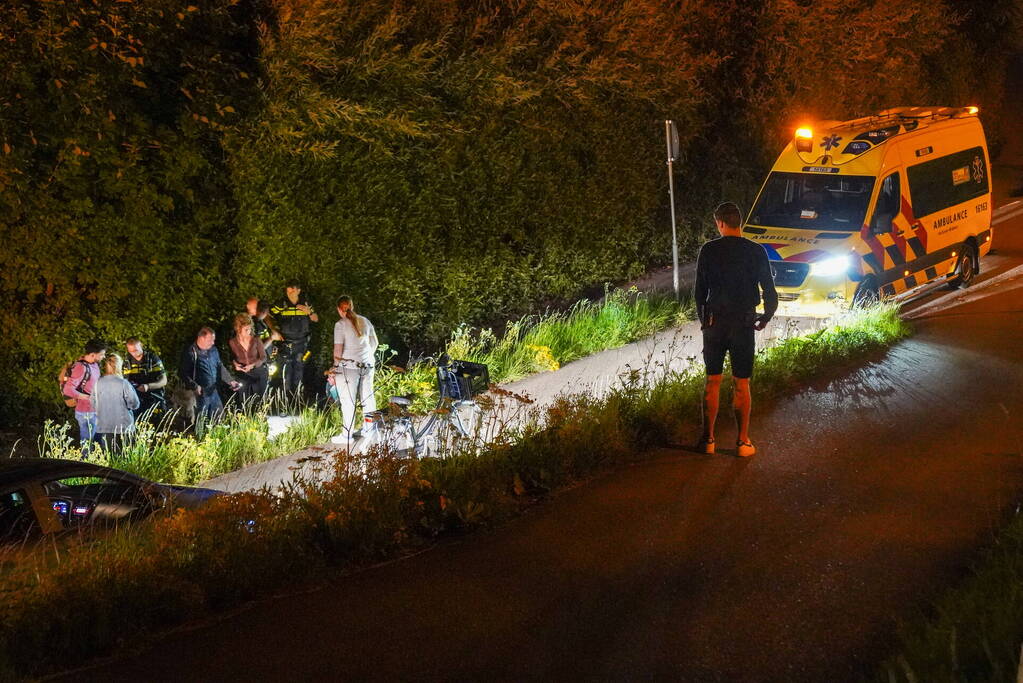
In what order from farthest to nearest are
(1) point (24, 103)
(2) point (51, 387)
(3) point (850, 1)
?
(3) point (850, 1) → (2) point (51, 387) → (1) point (24, 103)

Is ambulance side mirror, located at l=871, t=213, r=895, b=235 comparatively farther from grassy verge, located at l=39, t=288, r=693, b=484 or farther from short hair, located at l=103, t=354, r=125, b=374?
short hair, located at l=103, t=354, r=125, b=374

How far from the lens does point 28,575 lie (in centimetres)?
598

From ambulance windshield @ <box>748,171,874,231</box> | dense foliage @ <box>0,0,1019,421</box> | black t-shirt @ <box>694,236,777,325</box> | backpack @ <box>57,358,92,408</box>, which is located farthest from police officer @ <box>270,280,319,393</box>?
ambulance windshield @ <box>748,171,874,231</box>

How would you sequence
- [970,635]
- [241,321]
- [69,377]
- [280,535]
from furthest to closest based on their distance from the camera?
[241,321], [69,377], [280,535], [970,635]

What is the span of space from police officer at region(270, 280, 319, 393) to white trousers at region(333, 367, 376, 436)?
1.14m

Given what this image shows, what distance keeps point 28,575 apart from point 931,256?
12.4 m

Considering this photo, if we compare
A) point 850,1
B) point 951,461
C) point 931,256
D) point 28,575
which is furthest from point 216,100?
point 850,1

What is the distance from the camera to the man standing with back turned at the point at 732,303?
8.27m

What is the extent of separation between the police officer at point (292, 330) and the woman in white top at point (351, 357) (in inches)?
45.2

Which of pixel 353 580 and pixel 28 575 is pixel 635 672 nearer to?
pixel 353 580

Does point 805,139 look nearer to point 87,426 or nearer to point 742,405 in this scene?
point 742,405

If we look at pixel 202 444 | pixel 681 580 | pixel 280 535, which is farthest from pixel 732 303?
pixel 202 444

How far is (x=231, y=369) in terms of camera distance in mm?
12031

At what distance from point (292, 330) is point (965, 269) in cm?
954
